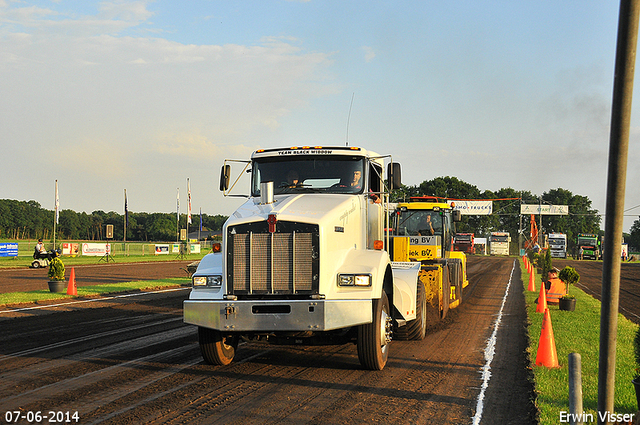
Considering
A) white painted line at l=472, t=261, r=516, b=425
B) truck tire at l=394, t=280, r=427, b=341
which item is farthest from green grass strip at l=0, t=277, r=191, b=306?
white painted line at l=472, t=261, r=516, b=425

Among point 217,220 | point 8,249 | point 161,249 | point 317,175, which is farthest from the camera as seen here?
point 217,220

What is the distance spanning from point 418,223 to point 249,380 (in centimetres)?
1264

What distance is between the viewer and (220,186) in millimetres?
9742

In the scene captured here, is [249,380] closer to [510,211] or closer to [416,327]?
[416,327]

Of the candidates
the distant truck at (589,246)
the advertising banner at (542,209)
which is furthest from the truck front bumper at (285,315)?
the advertising banner at (542,209)

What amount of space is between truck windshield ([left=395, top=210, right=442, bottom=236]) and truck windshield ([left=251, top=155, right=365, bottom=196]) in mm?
10321

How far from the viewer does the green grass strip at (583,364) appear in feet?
20.8

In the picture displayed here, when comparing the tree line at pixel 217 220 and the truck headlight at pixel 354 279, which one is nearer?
the truck headlight at pixel 354 279

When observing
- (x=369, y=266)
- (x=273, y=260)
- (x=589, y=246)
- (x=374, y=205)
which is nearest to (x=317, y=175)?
(x=374, y=205)

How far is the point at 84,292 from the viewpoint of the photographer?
19.9 metres

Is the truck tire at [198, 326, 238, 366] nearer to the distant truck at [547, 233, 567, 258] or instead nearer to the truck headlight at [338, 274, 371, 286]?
the truck headlight at [338, 274, 371, 286]

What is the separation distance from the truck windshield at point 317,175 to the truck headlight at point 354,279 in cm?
177

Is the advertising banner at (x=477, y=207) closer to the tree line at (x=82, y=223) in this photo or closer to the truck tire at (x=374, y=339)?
the tree line at (x=82, y=223)

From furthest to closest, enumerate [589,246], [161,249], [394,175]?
[589,246] < [161,249] < [394,175]
